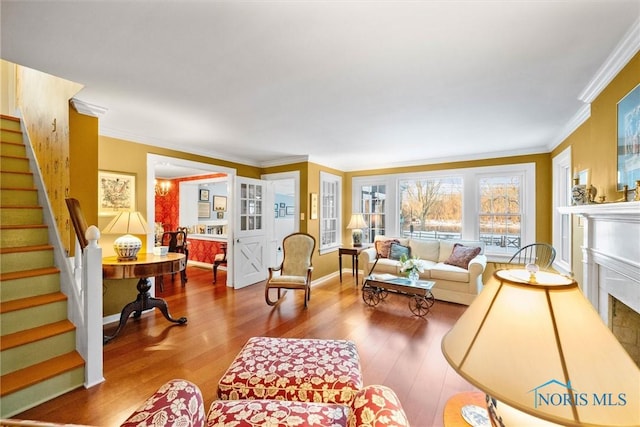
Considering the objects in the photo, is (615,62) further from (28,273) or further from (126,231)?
(28,273)

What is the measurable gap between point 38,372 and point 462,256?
15.9 ft

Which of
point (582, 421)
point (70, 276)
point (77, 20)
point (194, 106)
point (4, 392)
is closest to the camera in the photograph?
point (582, 421)

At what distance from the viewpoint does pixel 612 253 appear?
1.89m

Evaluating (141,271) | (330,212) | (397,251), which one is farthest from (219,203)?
(397,251)

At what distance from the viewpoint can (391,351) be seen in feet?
8.45

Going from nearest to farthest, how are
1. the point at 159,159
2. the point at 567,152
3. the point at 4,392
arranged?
the point at 4,392 < the point at 567,152 < the point at 159,159

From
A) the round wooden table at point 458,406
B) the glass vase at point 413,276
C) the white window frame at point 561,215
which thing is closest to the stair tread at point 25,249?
the round wooden table at point 458,406

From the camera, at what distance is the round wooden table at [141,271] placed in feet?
8.79

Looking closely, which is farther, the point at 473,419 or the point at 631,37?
the point at 631,37

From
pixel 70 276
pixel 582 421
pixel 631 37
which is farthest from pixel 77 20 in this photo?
pixel 631 37

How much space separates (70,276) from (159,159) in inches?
79.7

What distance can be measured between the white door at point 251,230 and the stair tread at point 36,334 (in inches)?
100

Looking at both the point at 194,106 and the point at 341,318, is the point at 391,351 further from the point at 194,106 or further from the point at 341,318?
the point at 194,106

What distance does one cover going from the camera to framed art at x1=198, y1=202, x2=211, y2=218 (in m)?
7.17
